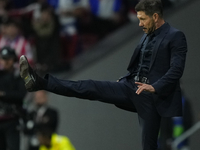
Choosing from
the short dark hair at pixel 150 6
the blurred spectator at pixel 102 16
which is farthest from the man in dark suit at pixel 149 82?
the blurred spectator at pixel 102 16

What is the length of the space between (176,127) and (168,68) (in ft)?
12.6

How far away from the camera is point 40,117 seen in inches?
380

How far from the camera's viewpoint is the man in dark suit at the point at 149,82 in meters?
5.82

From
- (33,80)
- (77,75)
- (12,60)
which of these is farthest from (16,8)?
(33,80)

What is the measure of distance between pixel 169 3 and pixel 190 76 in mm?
1198

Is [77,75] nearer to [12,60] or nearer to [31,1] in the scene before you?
[31,1]

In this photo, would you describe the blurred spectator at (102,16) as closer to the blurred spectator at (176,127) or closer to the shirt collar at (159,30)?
the blurred spectator at (176,127)

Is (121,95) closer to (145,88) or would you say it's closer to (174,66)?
(145,88)

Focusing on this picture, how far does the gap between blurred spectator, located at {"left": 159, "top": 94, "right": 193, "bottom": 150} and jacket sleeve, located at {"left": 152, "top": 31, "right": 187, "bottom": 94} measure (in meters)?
2.77

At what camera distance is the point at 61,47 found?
35.3 feet

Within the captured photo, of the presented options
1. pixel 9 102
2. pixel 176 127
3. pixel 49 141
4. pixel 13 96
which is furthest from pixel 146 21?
pixel 176 127

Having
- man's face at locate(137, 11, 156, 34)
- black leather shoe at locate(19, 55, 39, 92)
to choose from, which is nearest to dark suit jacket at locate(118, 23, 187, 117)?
man's face at locate(137, 11, 156, 34)

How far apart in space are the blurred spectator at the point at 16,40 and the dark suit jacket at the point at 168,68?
181 inches

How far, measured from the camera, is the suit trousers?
19.8 ft
